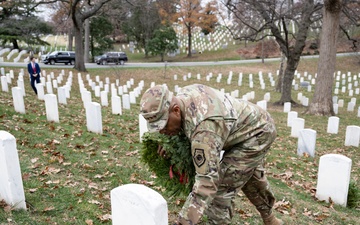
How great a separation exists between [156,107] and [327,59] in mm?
13180

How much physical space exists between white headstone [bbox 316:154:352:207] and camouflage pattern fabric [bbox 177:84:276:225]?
1.88 metres

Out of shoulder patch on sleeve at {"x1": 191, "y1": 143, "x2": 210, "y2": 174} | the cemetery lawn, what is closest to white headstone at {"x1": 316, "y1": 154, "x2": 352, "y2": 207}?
the cemetery lawn

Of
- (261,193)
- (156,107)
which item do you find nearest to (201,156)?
(156,107)

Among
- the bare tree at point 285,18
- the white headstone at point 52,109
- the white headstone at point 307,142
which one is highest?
the bare tree at point 285,18

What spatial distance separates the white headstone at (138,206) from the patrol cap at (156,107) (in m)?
0.57

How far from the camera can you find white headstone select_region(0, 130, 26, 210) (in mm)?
3273

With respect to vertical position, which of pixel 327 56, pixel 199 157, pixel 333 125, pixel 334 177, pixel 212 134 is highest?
pixel 327 56

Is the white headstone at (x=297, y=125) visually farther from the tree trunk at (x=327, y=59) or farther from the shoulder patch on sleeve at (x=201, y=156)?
the shoulder patch on sleeve at (x=201, y=156)

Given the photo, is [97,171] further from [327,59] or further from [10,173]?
[327,59]

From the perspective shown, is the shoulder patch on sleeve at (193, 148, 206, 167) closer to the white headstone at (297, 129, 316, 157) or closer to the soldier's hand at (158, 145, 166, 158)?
the soldier's hand at (158, 145, 166, 158)

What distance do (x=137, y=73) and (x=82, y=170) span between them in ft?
72.8

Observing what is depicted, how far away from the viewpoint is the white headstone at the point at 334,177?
464 cm

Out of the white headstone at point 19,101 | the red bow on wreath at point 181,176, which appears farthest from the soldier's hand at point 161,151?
the white headstone at point 19,101

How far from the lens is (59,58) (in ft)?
102
